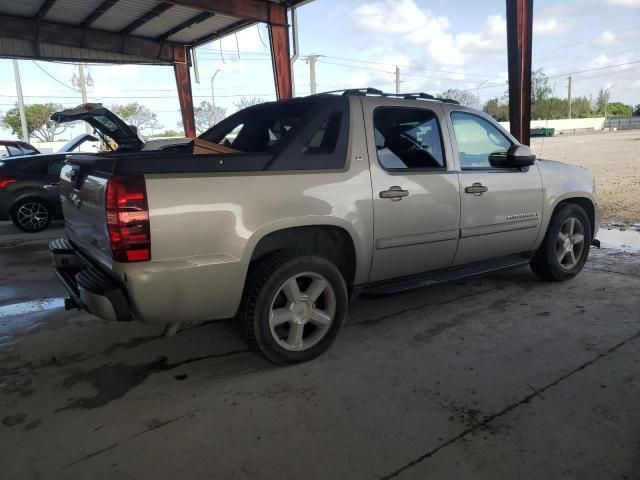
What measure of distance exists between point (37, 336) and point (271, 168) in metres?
2.45

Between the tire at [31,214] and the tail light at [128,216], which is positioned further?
the tire at [31,214]

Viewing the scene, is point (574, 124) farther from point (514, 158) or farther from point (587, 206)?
point (514, 158)

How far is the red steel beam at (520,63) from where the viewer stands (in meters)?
7.14

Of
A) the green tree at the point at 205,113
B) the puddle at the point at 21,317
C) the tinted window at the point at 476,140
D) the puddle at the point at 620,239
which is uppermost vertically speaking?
the green tree at the point at 205,113

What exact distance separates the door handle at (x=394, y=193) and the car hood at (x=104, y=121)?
6.50 meters

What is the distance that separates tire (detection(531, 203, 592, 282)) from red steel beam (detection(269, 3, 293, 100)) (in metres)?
8.63

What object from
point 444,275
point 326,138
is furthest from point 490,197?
point 326,138

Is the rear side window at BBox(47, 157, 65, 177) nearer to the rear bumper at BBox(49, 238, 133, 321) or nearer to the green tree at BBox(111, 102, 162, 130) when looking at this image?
the rear bumper at BBox(49, 238, 133, 321)

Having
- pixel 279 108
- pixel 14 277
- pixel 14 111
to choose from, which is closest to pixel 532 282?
pixel 279 108

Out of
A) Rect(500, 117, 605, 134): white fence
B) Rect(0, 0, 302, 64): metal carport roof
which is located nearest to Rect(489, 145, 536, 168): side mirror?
Rect(0, 0, 302, 64): metal carport roof

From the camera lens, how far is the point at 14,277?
571cm

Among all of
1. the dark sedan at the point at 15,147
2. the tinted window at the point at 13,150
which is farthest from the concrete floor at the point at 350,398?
the tinted window at the point at 13,150

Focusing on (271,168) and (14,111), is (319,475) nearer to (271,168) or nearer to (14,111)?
(271,168)

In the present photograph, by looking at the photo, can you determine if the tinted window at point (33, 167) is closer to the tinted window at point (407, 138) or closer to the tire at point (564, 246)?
the tinted window at point (407, 138)
